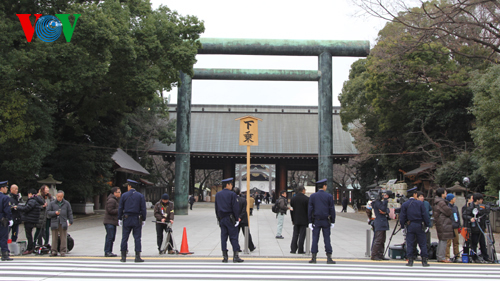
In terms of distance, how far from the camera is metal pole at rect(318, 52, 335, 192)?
25594 mm

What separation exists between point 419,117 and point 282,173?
19645 mm

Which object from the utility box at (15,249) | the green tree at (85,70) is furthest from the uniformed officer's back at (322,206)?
the green tree at (85,70)

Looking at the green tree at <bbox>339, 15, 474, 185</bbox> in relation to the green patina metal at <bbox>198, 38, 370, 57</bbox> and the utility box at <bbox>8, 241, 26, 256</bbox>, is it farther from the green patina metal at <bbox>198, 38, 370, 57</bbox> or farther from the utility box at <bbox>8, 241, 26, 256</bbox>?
the utility box at <bbox>8, 241, 26, 256</bbox>

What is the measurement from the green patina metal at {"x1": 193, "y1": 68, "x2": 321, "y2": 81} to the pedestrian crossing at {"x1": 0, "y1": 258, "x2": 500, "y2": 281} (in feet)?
57.8

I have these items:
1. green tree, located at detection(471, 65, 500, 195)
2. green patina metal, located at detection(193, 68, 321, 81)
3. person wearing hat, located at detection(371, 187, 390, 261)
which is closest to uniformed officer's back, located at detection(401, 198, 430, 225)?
person wearing hat, located at detection(371, 187, 390, 261)

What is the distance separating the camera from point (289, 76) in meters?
25.9

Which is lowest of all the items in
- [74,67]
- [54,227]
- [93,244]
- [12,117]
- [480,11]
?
[93,244]

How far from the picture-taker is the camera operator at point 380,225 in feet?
A: 32.0

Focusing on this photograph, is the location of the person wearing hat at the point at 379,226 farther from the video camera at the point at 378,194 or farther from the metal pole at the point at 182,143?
the metal pole at the point at 182,143

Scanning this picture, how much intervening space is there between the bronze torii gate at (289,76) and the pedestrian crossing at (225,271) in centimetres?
1672

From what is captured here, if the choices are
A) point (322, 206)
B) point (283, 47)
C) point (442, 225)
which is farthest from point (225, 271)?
point (283, 47)

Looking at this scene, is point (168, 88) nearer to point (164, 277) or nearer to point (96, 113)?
point (96, 113)

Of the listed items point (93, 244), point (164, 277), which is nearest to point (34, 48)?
point (93, 244)

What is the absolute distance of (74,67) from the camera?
1659 centimetres
